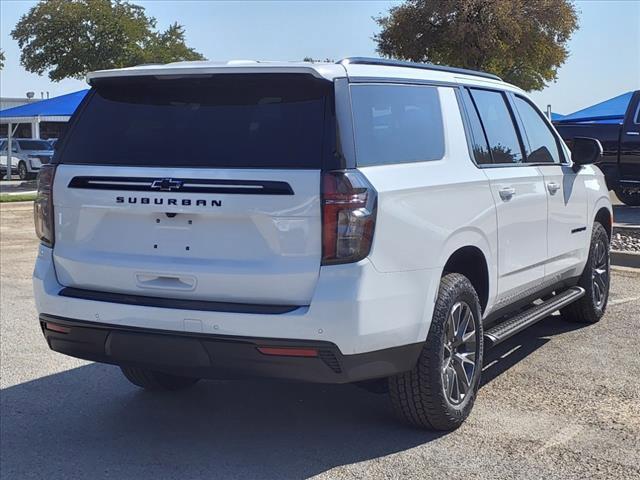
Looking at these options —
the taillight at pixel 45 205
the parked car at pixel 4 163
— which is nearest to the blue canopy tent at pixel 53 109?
the parked car at pixel 4 163

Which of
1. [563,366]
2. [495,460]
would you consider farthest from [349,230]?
[563,366]

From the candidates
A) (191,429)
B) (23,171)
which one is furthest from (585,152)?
(23,171)

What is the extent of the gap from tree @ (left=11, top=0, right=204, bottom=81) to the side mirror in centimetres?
3601

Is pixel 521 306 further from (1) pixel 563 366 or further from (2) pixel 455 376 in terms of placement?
(2) pixel 455 376

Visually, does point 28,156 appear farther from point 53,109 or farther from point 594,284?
point 594,284

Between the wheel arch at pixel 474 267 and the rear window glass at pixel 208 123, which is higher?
the rear window glass at pixel 208 123

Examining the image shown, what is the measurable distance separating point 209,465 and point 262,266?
1101mm

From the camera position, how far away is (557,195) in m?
5.77

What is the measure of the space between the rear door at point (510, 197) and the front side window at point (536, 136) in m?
0.20

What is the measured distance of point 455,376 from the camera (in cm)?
446

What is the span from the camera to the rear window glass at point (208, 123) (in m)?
3.85

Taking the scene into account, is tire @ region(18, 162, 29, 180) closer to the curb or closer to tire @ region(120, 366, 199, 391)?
the curb

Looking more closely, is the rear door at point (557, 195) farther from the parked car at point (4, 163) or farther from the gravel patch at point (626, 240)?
the parked car at point (4, 163)

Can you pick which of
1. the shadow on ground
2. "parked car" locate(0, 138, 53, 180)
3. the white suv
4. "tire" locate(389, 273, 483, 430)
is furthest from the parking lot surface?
"parked car" locate(0, 138, 53, 180)
